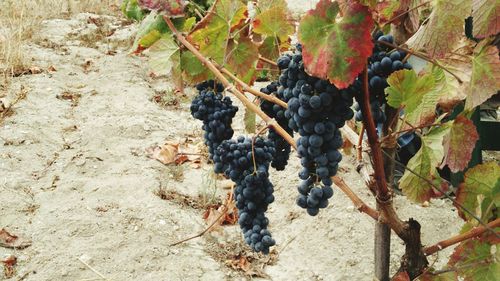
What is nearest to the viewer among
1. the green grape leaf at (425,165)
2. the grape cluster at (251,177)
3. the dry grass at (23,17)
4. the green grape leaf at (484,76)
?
the green grape leaf at (484,76)

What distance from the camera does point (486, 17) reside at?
99 cm

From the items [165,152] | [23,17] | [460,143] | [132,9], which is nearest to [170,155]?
[165,152]

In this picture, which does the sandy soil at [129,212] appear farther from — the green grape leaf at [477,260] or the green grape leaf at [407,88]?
the green grape leaf at [407,88]

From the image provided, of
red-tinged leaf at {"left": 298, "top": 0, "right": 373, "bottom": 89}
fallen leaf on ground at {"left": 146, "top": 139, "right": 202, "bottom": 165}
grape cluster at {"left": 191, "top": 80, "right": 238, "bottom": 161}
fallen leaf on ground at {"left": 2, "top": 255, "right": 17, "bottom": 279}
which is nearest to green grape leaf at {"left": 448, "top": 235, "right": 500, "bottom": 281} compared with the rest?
red-tinged leaf at {"left": 298, "top": 0, "right": 373, "bottom": 89}

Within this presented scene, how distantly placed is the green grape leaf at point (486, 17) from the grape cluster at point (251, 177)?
1.93ft

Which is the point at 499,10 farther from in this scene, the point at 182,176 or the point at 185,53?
the point at 182,176

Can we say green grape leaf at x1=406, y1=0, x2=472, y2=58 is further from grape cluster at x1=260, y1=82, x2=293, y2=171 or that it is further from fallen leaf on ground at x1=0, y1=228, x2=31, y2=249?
fallen leaf on ground at x1=0, y1=228, x2=31, y2=249

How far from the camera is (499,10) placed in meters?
0.98

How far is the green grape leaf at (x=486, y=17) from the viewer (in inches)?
38.6

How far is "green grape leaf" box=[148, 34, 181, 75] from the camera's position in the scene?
1.45m

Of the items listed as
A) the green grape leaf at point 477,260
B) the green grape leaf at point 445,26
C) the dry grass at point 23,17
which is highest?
the green grape leaf at point 445,26

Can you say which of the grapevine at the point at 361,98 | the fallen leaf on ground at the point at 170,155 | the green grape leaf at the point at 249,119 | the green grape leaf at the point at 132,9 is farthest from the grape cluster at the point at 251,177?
the fallen leaf on ground at the point at 170,155

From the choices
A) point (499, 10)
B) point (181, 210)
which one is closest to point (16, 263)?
point (181, 210)

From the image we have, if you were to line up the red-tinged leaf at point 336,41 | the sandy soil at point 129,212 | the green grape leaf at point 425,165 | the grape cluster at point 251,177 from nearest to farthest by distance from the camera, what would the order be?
the red-tinged leaf at point 336,41
the green grape leaf at point 425,165
the grape cluster at point 251,177
the sandy soil at point 129,212
